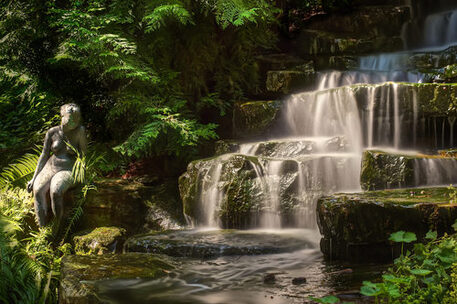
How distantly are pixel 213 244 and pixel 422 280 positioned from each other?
2.38 m

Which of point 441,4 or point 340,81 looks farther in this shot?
point 441,4

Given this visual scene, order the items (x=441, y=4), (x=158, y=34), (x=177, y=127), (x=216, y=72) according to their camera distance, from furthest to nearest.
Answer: (x=441, y=4) → (x=216, y=72) → (x=158, y=34) → (x=177, y=127)

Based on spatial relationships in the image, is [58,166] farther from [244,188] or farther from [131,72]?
[244,188]

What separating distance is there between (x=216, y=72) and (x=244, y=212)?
149 inches

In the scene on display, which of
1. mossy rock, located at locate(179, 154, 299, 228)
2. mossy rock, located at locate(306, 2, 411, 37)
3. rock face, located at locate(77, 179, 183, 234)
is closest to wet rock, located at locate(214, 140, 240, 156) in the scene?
rock face, located at locate(77, 179, 183, 234)

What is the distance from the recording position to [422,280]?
2.58 m

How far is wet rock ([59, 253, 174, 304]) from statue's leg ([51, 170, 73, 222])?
5.19ft

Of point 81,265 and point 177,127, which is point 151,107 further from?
point 81,265

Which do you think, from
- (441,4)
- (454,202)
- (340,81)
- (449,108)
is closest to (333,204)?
(454,202)

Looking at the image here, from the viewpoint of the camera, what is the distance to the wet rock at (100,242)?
5.06 metres

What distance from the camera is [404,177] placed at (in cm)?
487

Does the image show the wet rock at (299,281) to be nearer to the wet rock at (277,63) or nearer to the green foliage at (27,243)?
the green foliage at (27,243)

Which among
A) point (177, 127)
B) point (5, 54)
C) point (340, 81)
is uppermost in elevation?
point (5, 54)

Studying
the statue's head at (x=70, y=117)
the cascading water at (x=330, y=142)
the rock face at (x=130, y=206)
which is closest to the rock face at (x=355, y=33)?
the cascading water at (x=330, y=142)
